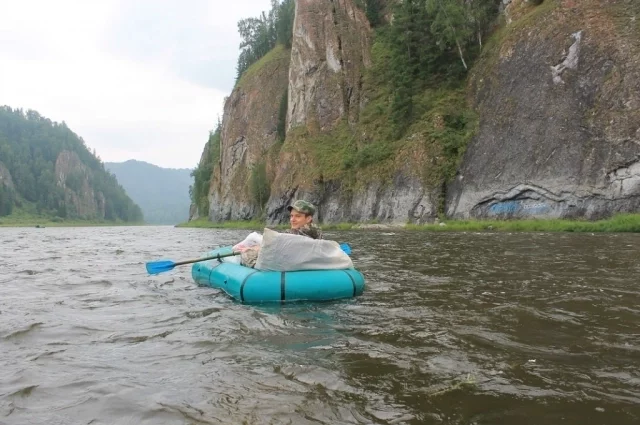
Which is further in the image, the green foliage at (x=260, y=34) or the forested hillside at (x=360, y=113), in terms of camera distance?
the green foliage at (x=260, y=34)

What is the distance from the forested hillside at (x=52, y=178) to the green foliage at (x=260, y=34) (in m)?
77.0

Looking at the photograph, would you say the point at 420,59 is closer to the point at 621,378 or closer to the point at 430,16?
the point at 430,16

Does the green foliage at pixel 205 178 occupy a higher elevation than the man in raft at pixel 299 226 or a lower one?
higher

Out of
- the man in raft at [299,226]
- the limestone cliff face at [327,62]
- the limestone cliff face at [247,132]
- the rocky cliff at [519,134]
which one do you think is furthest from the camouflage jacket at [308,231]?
the limestone cliff face at [247,132]

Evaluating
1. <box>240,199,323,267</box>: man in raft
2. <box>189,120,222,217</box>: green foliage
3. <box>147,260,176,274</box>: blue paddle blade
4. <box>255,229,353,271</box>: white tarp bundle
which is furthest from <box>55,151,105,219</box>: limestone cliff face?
<box>255,229,353,271</box>: white tarp bundle

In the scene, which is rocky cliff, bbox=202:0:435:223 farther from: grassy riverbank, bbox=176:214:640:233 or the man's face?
the man's face

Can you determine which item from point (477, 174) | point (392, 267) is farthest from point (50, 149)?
point (392, 267)

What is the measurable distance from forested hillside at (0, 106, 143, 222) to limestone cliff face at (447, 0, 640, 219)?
124 metres

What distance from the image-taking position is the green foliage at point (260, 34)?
75812 mm

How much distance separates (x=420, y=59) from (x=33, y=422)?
37.5m

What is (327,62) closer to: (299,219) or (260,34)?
(260,34)

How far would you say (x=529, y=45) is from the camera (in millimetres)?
29500

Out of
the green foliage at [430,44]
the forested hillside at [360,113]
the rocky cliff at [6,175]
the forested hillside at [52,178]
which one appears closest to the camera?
the forested hillside at [360,113]

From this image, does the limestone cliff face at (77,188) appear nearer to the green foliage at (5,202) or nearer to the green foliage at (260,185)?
the green foliage at (5,202)
